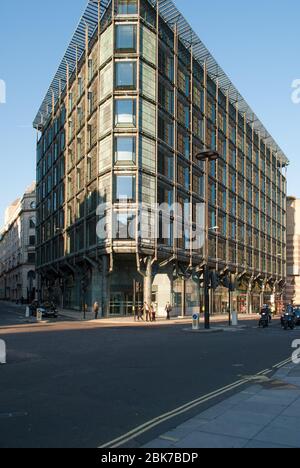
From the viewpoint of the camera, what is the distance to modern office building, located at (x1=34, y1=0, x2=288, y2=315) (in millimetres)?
48594

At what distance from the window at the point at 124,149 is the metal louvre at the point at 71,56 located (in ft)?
48.2

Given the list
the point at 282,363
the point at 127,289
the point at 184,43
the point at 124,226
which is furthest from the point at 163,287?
the point at 282,363

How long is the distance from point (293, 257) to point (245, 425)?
355ft

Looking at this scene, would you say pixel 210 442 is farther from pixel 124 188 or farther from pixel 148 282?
pixel 148 282

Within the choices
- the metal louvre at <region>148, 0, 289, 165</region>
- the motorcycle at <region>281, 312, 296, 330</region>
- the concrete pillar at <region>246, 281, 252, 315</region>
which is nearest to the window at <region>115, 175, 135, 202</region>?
→ the metal louvre at <region>148, 0, 289, 165</region>

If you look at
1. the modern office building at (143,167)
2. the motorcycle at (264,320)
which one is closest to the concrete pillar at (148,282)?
the modern office building at (143,167)

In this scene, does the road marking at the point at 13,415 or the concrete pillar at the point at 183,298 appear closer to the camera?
the road marking at the point at 13,415

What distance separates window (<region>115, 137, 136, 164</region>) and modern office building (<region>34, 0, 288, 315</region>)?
0.10 meters

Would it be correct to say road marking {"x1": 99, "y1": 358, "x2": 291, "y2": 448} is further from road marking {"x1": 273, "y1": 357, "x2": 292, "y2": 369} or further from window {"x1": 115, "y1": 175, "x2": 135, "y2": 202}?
window {"x1": 115, "y1": 175, "x2": 135, "y2": 202}

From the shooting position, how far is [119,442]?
626cm

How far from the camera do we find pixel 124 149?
160ft

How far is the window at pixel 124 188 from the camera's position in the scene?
47.8 m

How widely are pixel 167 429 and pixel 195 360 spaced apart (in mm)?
7865

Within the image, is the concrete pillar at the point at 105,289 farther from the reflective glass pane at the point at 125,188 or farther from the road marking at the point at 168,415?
the road marking at the point at 168,415
